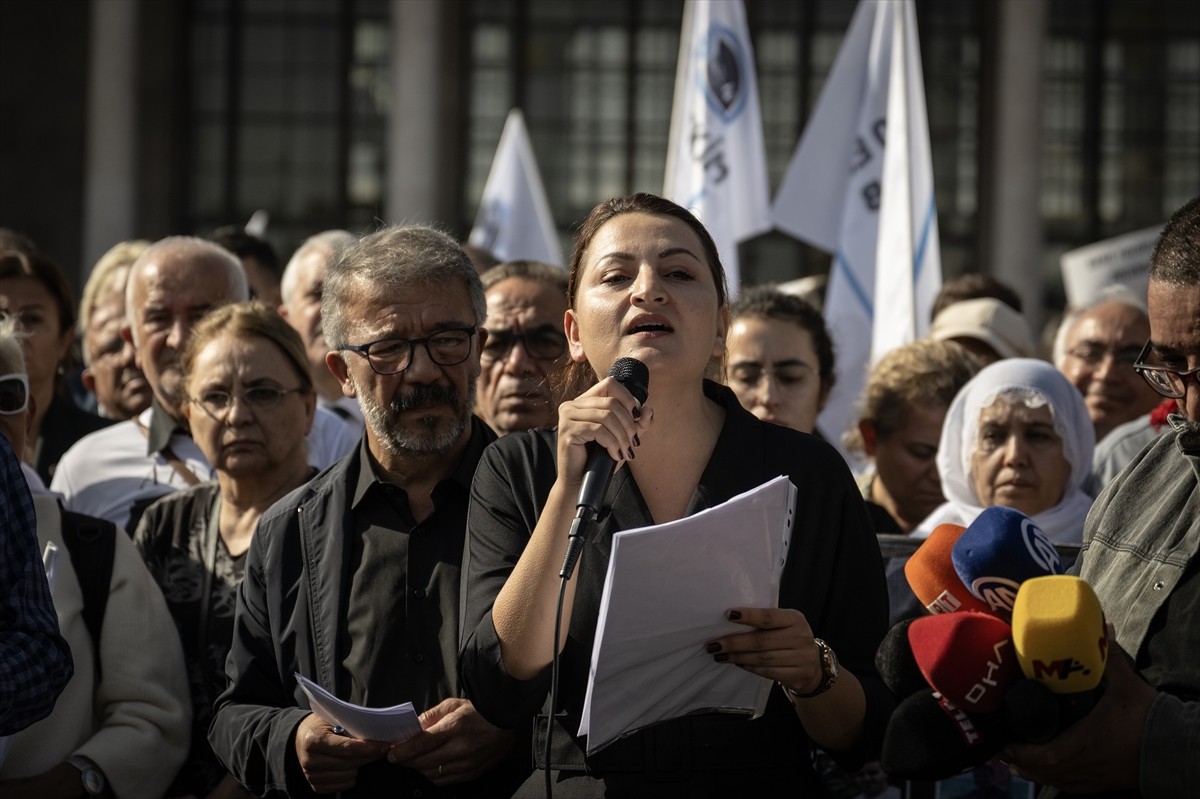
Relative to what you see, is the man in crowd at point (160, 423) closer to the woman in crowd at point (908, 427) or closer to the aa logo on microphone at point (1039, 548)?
the woman in crowd at point (908, 427)

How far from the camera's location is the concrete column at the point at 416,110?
21.1m

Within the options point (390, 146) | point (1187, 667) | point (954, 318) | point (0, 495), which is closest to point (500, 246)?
point (954, 318)

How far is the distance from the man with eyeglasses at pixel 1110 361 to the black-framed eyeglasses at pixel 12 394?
170 inches

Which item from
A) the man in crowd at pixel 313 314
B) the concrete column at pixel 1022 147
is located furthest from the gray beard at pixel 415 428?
the concrete column at pixel 1022 147

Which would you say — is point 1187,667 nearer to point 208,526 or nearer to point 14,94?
point 208,526

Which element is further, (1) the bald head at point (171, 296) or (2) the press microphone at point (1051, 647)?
(1) the bald head at point (171, 296)

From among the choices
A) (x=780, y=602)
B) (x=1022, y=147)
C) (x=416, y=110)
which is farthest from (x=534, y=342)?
(x=1022, y=147)

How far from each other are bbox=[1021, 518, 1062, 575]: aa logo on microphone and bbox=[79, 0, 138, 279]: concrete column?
20.3 metres

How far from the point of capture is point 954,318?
22.9ft

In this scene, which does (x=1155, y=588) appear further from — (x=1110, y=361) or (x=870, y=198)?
(x=870, y=198)

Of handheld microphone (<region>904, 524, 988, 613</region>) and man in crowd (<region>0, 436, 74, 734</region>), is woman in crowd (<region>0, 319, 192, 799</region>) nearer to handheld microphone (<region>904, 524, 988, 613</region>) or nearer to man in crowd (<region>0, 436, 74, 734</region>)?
man in crowd (<region>0, 436, 74, 734</region>)

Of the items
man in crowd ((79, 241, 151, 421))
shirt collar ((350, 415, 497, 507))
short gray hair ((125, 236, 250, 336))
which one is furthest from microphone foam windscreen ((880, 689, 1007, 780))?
man in crowd ((79, 241, 151, 421))

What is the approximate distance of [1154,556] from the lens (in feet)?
9.53

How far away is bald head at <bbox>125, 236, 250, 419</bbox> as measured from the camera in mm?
5383
